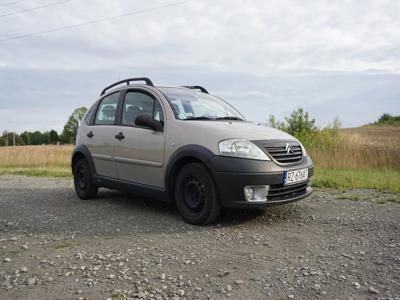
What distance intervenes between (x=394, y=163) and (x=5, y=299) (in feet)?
36.2

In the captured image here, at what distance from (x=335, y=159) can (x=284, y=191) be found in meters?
7.71

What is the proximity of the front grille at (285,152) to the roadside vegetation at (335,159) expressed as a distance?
9.56 feet

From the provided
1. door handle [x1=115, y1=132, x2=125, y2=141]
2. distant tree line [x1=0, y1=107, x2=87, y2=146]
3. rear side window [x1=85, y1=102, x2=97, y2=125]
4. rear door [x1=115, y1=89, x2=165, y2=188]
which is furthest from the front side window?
distant tree line [x1=0, y1=107, x2=87, y2=146]

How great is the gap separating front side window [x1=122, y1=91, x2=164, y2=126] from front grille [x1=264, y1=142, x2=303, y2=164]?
148 centimetres

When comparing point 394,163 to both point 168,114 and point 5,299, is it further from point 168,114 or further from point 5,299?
point 5,299

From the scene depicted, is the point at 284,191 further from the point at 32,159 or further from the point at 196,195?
the point at 32,159

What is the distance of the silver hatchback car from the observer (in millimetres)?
4336

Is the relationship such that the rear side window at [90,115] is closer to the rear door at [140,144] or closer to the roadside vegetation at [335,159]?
the rear door at [140,144]

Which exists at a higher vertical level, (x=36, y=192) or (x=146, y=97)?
(x=146, y=97)

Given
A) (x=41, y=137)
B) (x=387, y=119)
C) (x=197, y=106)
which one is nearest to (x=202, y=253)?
(x=197, y=106)

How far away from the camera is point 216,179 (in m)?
4.34

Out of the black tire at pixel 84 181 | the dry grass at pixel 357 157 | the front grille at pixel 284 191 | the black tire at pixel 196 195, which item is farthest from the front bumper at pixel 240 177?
the dry grass at pixel 357 157

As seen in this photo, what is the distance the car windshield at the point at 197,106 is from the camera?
16.9 ft

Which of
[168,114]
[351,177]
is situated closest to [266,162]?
[168,114]
